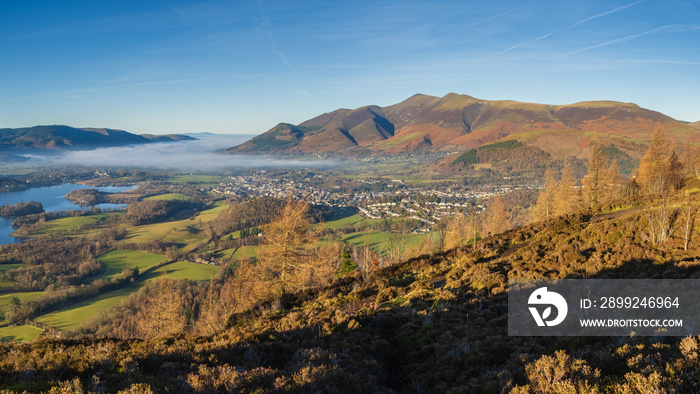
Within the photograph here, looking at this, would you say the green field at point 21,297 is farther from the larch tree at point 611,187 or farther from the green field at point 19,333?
the larch tree at point 611,187

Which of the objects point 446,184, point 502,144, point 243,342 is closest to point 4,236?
point 243,342

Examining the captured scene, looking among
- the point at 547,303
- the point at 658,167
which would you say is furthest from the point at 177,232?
the point at 658,167

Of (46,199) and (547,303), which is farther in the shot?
(46,199)

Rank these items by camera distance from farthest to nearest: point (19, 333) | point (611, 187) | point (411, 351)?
point (611, 187)
point (19, 333)
point (411, 351)

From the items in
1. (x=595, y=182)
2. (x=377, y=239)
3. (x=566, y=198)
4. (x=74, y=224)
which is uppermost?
(x=595, y=182)

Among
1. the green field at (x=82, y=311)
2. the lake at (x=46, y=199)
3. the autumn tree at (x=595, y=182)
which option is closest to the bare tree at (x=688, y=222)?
the autumn tree at (x=595, y=182)

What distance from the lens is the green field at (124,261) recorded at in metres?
59.1

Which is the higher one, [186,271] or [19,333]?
[186,271]

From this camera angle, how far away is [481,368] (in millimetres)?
6207

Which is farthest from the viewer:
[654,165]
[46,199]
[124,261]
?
[46,199]

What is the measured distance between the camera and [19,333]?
118 ft

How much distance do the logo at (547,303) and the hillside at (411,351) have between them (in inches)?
37.3

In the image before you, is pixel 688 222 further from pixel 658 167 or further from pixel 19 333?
pixel 19 333

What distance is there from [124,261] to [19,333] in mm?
30157
